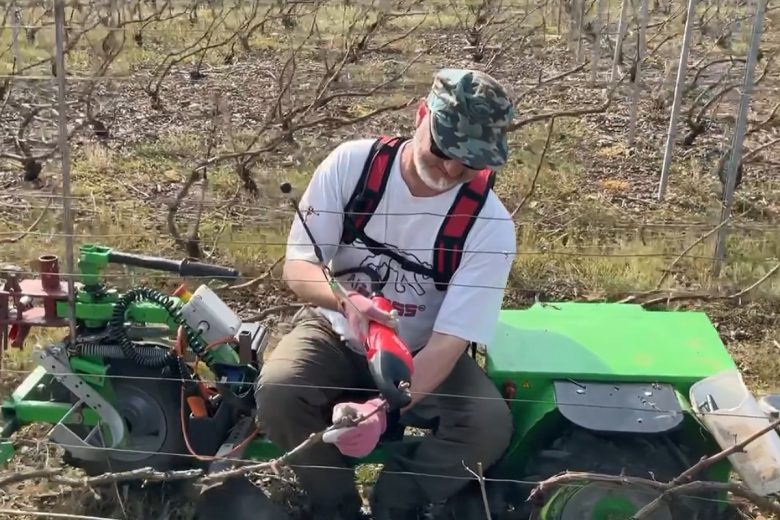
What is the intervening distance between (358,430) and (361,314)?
301mm

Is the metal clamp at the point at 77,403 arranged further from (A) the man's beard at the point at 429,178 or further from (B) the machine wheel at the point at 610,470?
(B) the machine wheel at the point at 610,470

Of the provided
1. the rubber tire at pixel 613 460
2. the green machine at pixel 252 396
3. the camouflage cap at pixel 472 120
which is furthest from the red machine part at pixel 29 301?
the rubber tire at pixel 613 460

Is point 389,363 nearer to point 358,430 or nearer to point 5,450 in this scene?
point 358,430

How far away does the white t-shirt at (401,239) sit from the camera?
2.78 meters

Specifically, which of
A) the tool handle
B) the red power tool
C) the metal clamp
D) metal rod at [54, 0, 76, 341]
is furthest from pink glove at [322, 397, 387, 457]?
metal rod at [54, 0, 76, 341]

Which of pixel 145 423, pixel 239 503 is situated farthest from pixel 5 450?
pixel 239 503

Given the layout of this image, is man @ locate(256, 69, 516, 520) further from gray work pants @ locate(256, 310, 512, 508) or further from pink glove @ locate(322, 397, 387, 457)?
pink glove @ locate(322, 397, 387, 457)

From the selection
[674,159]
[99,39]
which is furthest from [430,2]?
[674,159]

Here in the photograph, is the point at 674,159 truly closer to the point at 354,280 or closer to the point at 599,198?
the point at 599,198

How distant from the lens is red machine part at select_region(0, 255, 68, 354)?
284 centimetres

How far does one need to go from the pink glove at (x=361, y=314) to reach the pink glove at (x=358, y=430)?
20cm

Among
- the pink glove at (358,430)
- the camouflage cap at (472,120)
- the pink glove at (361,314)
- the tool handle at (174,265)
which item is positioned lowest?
the pink glove at (358,430)

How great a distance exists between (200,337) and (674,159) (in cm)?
525

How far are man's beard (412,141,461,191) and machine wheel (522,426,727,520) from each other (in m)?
0.76
